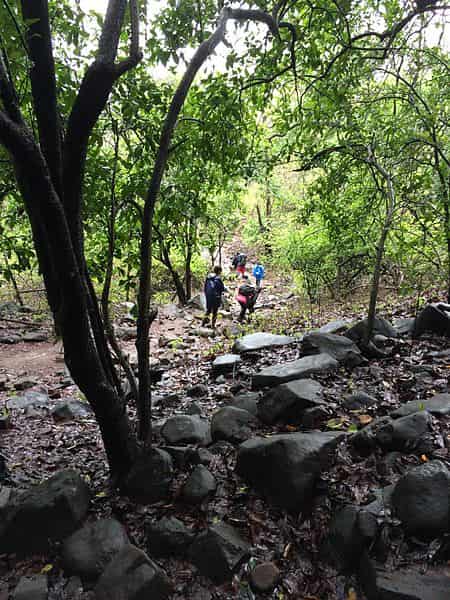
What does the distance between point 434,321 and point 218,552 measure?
486cm

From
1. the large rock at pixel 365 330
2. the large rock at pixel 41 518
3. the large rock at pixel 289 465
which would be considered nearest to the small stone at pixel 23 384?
the large rock at pixel 41 518

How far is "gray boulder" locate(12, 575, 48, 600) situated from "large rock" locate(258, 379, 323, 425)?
91.2 inches

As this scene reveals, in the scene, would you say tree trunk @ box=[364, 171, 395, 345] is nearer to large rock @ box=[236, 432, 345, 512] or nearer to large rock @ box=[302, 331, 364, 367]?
large rock @ box=[302, 331, 364, 367]

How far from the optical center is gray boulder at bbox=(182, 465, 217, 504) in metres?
3.08

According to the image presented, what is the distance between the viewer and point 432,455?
287 cm

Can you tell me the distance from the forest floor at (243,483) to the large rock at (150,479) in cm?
7

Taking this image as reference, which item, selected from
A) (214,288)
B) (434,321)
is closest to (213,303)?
(214,288)

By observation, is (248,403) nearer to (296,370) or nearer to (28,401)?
(296,370)

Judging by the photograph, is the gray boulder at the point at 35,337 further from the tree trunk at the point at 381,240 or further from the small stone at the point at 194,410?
the tree trunk at the point at 381,240

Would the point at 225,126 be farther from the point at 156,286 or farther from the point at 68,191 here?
the point at 156,286

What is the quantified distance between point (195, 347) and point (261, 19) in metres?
7.52

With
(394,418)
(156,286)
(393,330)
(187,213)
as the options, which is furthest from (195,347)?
(156,286)

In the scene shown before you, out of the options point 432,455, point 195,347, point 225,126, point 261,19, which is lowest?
point 195,347

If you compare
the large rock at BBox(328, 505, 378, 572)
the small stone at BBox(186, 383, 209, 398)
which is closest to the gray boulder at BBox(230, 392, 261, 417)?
the small stone at BBox(186, 383, 209, 398)
